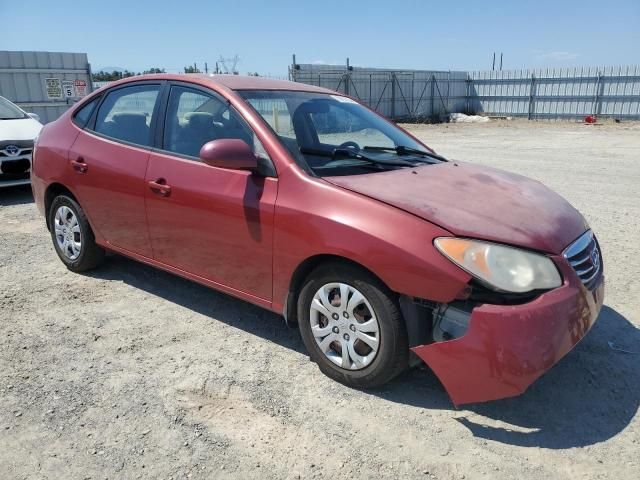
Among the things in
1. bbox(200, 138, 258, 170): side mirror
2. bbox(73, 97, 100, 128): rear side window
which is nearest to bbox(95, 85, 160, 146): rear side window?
bbox(73, 97, 100, 128): rear side window

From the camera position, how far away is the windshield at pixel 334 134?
3.34 m

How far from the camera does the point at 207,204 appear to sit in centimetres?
344

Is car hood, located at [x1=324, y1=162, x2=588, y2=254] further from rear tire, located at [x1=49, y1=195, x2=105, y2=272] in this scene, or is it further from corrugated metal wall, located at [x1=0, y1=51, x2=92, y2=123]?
corrugated metal wall, located at [x1=0, y1=51, x2=92, y2=123]

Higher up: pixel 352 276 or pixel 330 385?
pixel 352 276

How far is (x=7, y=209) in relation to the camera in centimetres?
752

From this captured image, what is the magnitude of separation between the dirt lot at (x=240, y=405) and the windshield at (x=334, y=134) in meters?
1.27

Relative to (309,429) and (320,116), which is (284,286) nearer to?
(309,429)

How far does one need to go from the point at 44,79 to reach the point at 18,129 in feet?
20.3

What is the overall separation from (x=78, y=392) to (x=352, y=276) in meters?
1.70

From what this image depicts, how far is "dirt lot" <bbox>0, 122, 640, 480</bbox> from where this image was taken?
2.47 metres

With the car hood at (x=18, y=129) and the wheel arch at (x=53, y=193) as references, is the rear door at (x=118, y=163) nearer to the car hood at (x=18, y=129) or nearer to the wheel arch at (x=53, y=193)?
the wheel arch at (x=53, y=193)

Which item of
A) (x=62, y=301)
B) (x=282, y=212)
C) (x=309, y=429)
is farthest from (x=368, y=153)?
(x=62, y=301)

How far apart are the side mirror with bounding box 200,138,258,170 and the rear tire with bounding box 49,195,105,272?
2003 millimetres

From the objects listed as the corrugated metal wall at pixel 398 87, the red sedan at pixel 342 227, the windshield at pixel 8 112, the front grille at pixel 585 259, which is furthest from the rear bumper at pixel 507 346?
the corrugated metal wall at pixel 398 87
